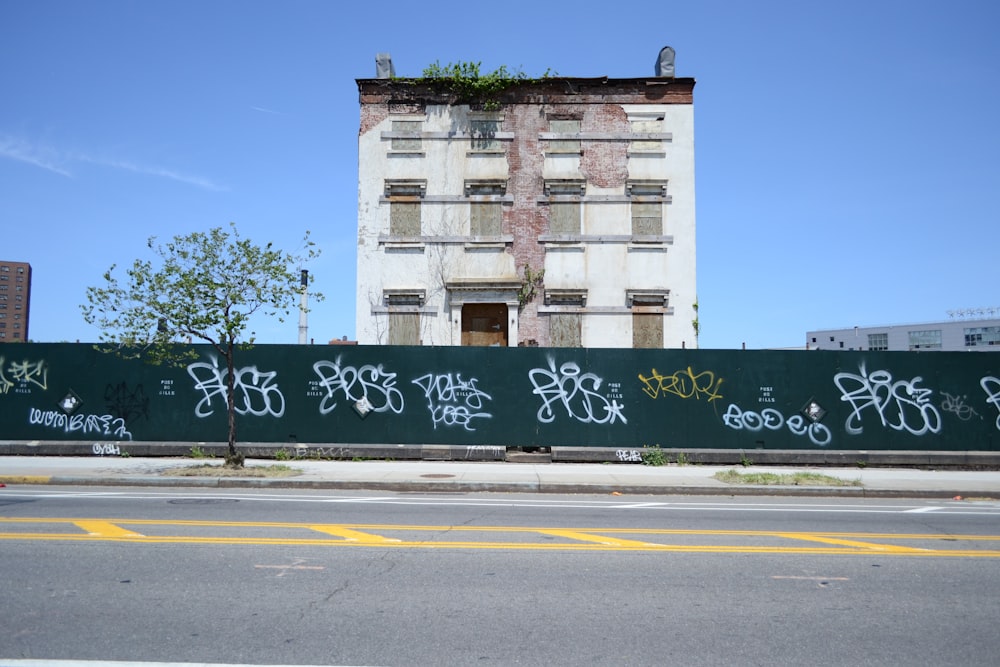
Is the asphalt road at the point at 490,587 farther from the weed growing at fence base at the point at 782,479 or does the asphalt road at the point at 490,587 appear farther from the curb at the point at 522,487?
the weed growing at fence base at the point at 782,479

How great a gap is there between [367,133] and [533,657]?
2196 cm

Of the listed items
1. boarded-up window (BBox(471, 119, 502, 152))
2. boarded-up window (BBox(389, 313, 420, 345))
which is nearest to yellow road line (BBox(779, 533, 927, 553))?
boarded-up window (BBox(389, 313, 420, 345))

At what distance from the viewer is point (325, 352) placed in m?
17.1

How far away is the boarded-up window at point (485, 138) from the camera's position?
24.5 metres

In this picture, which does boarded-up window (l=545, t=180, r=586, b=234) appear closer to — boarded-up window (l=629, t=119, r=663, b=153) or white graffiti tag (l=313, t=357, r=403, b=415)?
boarded-up window (l=629, t=119, r=663, b=153)

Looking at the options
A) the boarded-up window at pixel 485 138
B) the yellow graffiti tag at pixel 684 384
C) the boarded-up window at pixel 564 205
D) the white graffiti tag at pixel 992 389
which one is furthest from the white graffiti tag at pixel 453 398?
the white graffiti tag at pixel 992 389

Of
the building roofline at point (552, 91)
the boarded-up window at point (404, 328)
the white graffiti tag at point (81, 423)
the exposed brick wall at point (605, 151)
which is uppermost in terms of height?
the building roofline at point (552, 91)

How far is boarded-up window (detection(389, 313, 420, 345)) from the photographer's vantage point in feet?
78.3

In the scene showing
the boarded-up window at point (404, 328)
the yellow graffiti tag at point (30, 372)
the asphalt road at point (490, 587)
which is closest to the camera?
the asphalt road at point (490, 587)

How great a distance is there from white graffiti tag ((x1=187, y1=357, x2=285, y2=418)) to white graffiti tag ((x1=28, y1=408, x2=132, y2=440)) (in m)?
1.82

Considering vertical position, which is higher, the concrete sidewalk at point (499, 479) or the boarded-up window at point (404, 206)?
the boarded-up window at point (404, 206)

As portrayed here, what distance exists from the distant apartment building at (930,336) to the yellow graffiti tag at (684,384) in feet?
278

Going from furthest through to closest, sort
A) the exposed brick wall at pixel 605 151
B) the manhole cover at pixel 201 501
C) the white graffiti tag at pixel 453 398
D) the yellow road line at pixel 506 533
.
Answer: the exposed brick wall at pixel 605 151, the white graffiti tag at pixel 453 398, the manhole cover at pixel 201 501, the yellow road line at pixel 506 533

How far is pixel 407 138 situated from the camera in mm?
24453
